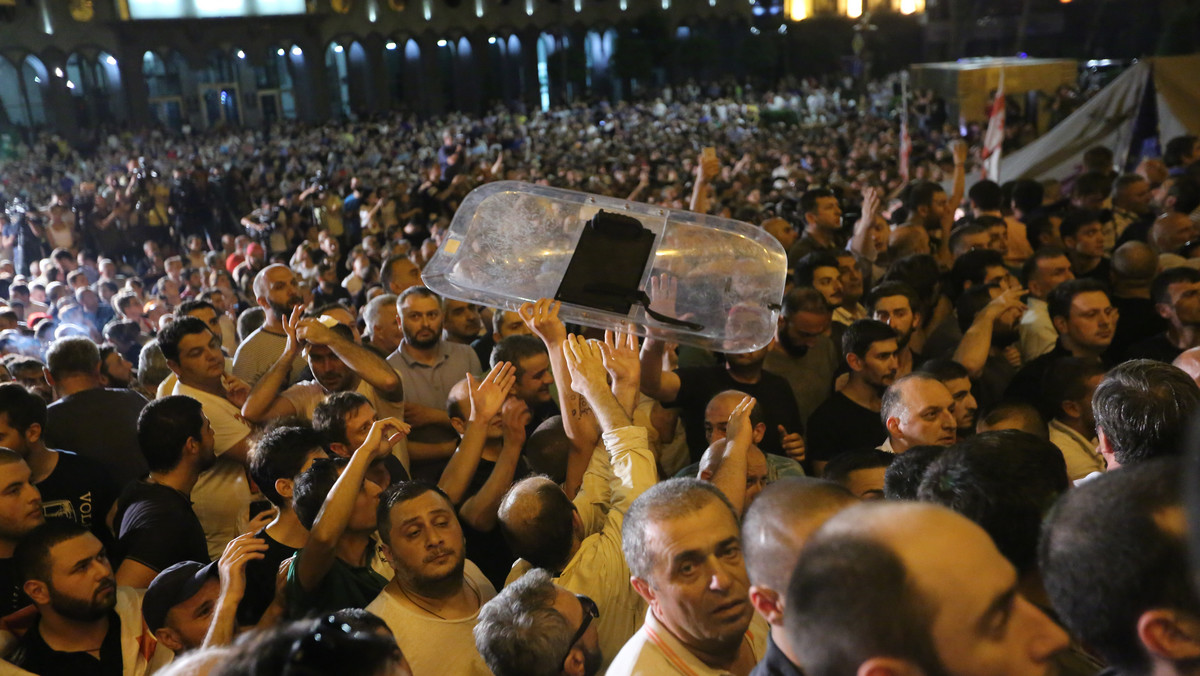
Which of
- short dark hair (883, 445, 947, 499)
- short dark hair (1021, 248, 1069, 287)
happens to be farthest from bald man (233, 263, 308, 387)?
short dark hair (1021, 248, 1069, 287)

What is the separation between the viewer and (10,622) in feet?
A: 8.09

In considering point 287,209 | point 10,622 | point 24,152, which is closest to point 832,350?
point 10,622

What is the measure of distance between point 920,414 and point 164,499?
2127 millimetres

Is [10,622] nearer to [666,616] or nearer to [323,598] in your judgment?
[323,598]

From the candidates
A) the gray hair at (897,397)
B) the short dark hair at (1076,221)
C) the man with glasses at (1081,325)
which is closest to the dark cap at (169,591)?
the gray hair at (897,397)

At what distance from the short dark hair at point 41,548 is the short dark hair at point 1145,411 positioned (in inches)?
93.8

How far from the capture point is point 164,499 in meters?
2.83

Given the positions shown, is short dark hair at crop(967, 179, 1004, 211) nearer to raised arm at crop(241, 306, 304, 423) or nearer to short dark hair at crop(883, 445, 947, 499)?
raised arm at crop(241, 306, 304, 423)

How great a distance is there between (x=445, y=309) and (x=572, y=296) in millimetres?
1944

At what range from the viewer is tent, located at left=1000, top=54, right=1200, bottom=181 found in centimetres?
836

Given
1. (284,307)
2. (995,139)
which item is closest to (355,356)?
(284,307)

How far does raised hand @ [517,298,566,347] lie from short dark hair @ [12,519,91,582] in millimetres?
1199

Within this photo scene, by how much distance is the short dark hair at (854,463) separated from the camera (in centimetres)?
243

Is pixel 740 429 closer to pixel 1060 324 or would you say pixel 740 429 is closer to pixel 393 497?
pixel 393 497
